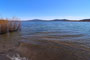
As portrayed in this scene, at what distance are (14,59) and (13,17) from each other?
33.0ft

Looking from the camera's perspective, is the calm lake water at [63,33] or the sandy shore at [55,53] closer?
the sandy shore at [55,53]

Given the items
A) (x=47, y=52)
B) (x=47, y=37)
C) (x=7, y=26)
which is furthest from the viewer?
(x=7, y=26)

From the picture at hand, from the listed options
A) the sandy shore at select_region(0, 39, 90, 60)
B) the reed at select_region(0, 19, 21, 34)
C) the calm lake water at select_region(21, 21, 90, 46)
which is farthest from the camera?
the reed at select_region(0, 19, 21, 34)

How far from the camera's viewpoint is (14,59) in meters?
4.03

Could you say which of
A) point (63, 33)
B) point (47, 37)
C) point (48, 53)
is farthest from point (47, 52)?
point (63, 33)

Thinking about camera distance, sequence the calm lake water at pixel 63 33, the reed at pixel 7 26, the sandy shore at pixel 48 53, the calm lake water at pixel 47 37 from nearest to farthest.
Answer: the sandy shore at pixel 48 53
the calm lake water at pixel 47 37
the calm lake water at pixel 63 33
the reed at pixel 7 26

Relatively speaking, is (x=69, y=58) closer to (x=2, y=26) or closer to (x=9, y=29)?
(x=2, y=26)

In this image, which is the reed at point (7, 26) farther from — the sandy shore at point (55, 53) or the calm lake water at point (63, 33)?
the sandy shore at point (55, 53)

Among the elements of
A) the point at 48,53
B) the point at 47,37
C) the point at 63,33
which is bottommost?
the point at 48,53

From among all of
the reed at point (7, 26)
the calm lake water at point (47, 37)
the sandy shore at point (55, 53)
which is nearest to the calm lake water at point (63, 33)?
the calm lake water at point (47, 37)

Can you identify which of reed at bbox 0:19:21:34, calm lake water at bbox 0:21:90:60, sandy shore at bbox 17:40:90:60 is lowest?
sandy shore at bbox 17:40:90:60

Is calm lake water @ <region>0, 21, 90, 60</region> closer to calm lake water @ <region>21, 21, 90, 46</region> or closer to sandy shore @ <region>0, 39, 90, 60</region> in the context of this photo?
calm lake water @ <region>21, 21, 90, 46</region>

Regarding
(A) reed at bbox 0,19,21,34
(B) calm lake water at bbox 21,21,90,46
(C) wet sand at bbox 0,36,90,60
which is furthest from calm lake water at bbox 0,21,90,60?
(A) reed at bbox 0,19,21,34

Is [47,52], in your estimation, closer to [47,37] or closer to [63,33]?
[47,37]
